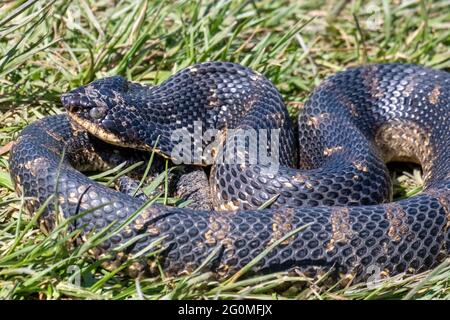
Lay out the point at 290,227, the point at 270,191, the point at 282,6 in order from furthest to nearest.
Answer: the point at 282,6, the point at 270,191, the point at 290,227

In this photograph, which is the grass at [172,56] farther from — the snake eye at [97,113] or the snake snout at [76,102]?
the snake snout at [76,102]

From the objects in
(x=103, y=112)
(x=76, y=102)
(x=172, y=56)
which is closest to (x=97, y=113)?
(x=103, y=112)

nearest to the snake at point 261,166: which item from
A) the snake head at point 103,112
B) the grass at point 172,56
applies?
the snake head at point 103,112

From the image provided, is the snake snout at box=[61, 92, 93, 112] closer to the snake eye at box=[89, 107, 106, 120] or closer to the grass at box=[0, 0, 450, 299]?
the snake eye at box=[89, 107, 106, 120]
